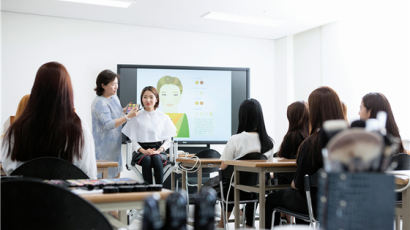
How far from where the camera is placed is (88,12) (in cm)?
641

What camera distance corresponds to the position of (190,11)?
6.36m

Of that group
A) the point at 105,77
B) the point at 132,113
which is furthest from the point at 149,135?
the point at 105,77

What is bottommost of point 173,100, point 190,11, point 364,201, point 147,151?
point 147,151

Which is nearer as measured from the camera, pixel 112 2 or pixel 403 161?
pixel 403 161

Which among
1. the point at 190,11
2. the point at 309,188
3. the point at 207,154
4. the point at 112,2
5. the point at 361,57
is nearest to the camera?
the point at 309,188

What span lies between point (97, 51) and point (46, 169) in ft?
17.7

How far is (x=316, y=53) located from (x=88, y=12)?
371 centimetres

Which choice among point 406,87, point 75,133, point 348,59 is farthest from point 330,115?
point 348,59

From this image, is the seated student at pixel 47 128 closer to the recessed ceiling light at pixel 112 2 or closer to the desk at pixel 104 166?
the desk at pixel 104 166

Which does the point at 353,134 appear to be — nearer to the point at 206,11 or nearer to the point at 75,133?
the point at 75,133

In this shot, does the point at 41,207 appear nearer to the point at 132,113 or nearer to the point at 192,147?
the point at 132,113

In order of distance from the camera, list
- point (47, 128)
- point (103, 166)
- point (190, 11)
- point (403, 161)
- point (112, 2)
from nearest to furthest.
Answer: point (47, 128), point (103, 166), point (403, 161), point (112, 2), point (190, 11)

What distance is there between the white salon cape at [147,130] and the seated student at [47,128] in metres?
2.70

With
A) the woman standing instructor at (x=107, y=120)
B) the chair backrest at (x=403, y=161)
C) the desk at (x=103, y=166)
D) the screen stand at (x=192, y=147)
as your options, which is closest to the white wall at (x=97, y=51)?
the screen stand at (x=192, y=147)
